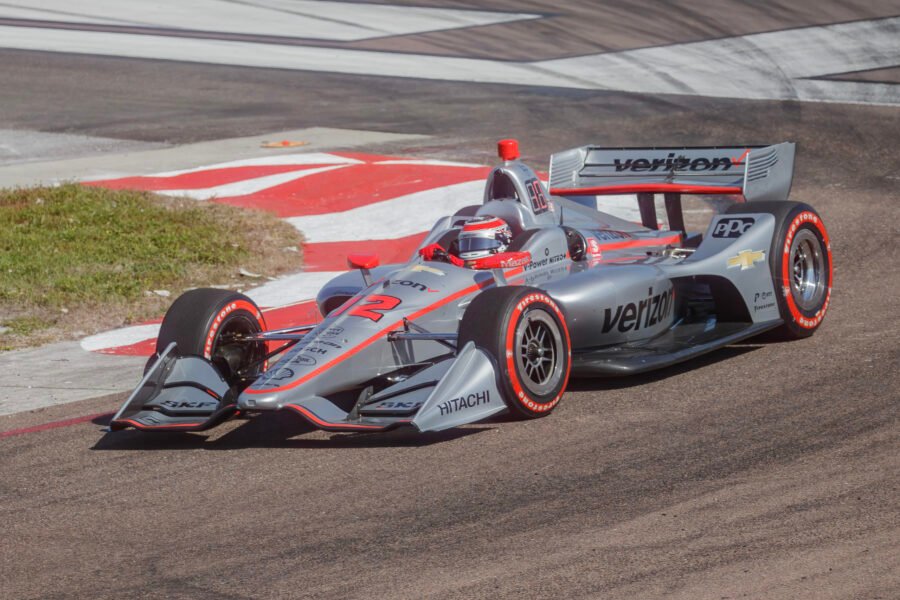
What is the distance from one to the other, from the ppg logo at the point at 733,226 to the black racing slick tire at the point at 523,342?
1.74 meters

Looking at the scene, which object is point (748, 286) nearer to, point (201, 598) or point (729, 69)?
point (201, 598)

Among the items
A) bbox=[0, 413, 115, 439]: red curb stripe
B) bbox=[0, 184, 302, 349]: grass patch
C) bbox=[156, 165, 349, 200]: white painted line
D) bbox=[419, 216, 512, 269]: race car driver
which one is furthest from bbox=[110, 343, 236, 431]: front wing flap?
bbox=[156, 165, 349, 200]: white painted line

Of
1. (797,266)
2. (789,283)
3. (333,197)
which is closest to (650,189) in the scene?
(797,266)

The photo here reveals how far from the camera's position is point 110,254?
1209 cm

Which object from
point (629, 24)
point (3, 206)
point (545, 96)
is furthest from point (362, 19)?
point (3, 206)

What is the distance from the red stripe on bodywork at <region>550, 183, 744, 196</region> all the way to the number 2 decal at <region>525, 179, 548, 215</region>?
104 cm

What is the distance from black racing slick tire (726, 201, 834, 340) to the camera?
350 inches

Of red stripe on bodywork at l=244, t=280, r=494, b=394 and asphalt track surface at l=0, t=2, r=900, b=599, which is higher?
red stripe on bodywork at l=244, t=280, r=494, b=394

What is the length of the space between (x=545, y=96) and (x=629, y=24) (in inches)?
230

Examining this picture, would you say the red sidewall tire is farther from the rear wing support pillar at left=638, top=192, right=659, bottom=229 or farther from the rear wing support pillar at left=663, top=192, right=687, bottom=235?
the rear wing support pillar at left=638, top=192, right=659, bottom=229

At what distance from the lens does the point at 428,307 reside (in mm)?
7859

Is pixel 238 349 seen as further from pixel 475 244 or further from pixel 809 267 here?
pixel 809 267

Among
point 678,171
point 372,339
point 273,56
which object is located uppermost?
point 273,56

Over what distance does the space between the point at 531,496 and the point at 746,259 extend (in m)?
3.18
